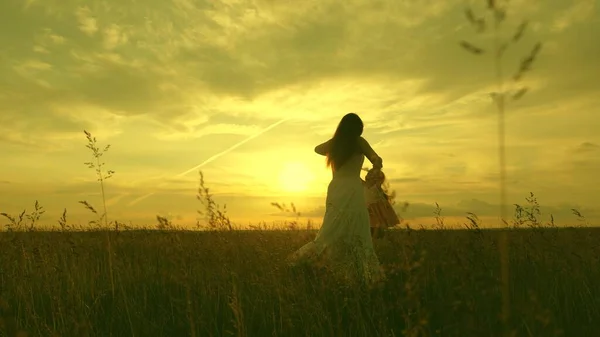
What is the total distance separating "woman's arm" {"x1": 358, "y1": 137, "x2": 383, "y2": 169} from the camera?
585cm

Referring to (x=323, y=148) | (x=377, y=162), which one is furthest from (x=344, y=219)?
(x=323, y=148)

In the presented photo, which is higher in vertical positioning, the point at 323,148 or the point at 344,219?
the point at 323,148

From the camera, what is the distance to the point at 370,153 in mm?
6035

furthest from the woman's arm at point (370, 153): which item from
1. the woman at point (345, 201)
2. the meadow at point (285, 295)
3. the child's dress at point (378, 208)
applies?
the meadow at point (285, 295)

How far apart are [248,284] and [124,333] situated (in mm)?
1298

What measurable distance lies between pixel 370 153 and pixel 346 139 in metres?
0.38

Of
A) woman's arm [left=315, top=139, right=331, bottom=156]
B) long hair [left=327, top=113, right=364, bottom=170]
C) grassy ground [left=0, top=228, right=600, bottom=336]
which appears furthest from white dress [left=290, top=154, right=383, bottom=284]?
grassy ground [left=0, top=228, right=600, bottom=336]

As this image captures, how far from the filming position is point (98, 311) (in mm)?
4523

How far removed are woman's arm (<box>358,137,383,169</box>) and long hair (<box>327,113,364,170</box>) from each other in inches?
3.2

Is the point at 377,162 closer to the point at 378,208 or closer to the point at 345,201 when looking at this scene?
the point at 345,201

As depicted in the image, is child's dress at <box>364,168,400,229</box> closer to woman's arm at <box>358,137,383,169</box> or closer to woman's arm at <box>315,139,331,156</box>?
woman's arm at <box>358,137,383,169</box>

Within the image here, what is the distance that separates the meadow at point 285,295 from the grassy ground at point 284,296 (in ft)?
0.05

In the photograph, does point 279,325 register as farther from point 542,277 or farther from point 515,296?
point 542,277

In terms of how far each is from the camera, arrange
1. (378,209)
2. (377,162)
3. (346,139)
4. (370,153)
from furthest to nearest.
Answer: (378,209) < (346,139) < (370,153) < (377,162)
